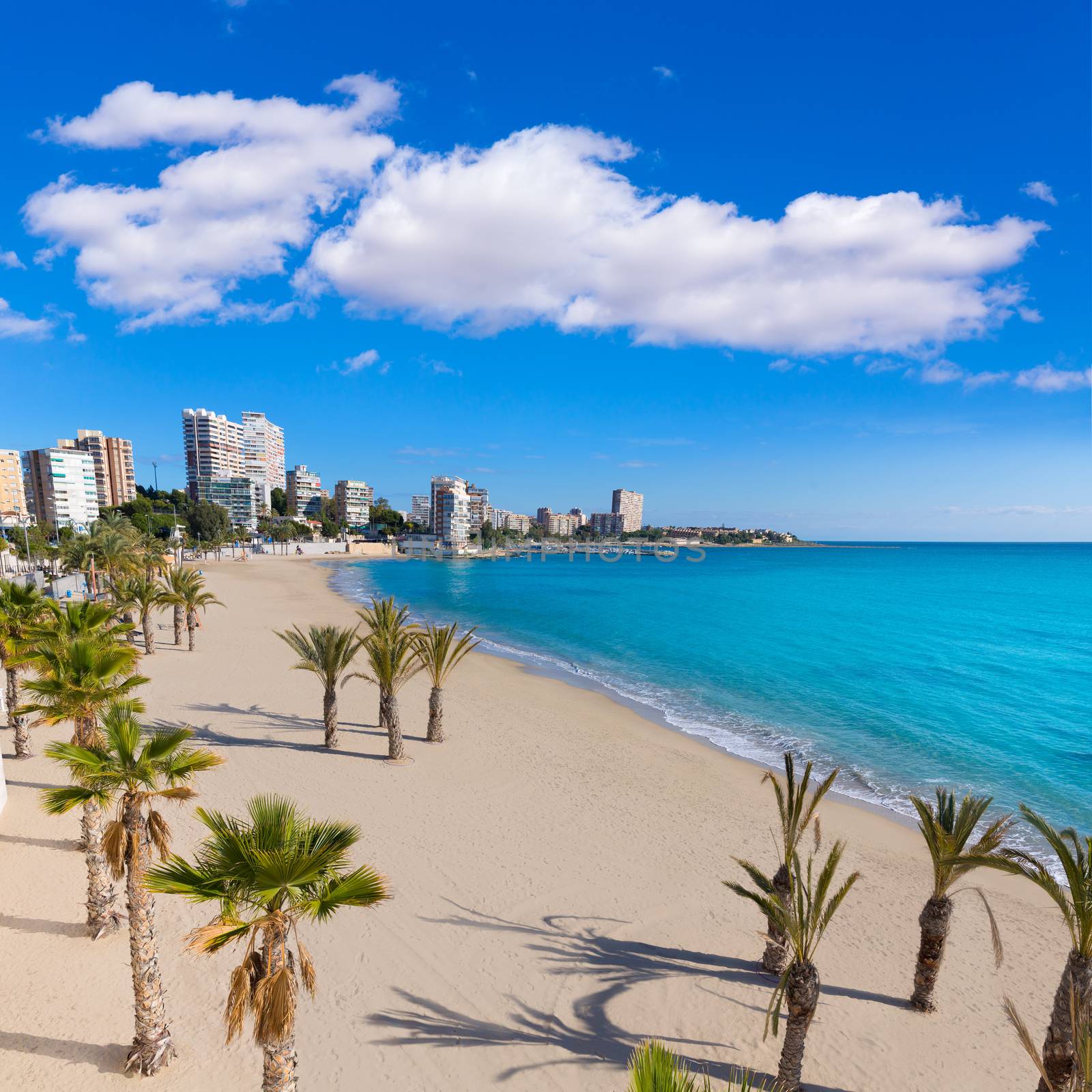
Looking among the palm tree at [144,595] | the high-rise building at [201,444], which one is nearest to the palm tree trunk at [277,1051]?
the palm tree at [144,595]

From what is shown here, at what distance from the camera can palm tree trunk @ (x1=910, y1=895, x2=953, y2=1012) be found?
780 cm

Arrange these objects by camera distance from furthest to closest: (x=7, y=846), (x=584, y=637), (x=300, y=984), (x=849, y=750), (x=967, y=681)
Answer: (x=584, y=637) < (x=967, y=681) < (x=849, y=750) < (x=7, y=846) < (x=300, y=984)

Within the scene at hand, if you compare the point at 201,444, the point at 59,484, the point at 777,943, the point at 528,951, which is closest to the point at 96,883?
the point at 528,951

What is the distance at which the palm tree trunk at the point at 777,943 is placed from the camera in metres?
8.27

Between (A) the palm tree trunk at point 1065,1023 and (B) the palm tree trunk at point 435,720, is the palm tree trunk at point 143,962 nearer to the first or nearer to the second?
(A) the palm tree trunk at point 1065,1023

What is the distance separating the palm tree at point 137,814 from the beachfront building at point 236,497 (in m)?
176

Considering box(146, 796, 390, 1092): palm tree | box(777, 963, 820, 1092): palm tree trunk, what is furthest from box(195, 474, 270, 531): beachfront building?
box(777, 963, 820, 1092): palm tree trunk

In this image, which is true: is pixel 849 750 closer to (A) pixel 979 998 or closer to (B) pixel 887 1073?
(A) pixel 979 998

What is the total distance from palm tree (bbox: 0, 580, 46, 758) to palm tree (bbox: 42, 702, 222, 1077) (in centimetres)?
867

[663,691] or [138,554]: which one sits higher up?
[138,554]

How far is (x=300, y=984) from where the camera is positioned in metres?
8.05

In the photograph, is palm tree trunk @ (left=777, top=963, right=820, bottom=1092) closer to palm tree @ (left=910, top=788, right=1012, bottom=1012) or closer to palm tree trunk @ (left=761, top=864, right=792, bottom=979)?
palm tree trunk @ (left=761, top=864, right=792, bottom=979)

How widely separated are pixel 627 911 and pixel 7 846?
1154 cm

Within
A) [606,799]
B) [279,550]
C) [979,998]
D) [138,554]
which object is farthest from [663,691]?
[279,550]
